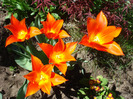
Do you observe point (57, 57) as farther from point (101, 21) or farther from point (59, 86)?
point (59, 86)

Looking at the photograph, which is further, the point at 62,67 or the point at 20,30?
the point at 20,30

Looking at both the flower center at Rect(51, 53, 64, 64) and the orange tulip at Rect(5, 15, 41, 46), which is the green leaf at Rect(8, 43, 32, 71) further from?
the flower center at Rect(51, 53, 64, 64)

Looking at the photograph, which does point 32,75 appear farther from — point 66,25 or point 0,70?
point 66,25

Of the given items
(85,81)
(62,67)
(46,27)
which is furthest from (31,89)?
(85,81)

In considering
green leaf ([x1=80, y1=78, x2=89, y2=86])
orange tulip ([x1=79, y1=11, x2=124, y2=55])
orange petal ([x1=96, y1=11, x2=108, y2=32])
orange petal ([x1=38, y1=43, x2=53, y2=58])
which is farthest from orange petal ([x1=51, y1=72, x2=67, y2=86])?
green leaf ([x1=80, y1=78, x2=89, y2=86])

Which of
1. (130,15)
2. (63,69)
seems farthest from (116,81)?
(63,69)

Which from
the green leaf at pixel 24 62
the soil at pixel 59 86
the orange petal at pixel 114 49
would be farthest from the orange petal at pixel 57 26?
the soil at pixel 59 86
